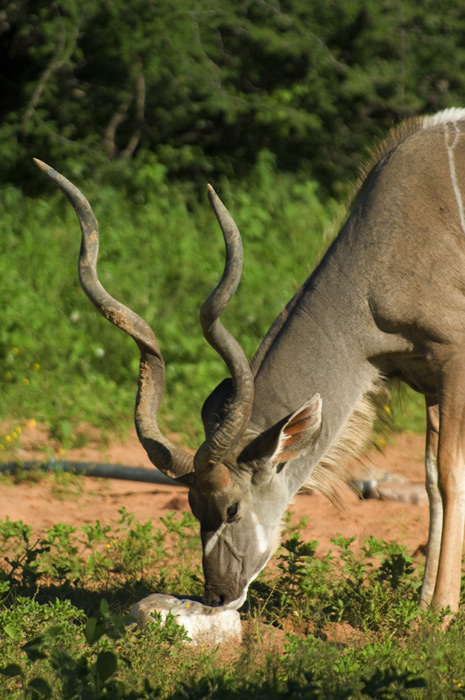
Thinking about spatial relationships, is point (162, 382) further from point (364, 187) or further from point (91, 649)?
point (364, 187)

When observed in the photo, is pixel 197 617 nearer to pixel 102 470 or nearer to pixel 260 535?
pixel 260 535

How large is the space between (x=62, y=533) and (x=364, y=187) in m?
2.24

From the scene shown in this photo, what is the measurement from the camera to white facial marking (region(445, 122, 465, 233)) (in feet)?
14.1

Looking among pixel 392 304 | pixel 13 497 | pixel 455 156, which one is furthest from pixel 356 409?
pixel 13 497

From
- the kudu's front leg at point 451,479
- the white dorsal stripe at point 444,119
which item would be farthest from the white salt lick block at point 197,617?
the white dorsal stripe at point 444,119

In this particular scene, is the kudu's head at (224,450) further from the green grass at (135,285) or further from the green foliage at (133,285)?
the green foliage at (133,285)

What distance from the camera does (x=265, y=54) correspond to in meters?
11.3

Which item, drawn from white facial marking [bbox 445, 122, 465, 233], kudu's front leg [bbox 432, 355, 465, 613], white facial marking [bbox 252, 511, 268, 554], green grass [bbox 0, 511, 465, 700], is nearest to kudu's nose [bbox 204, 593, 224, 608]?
green grass [bbox 0, 511, 465, 700]

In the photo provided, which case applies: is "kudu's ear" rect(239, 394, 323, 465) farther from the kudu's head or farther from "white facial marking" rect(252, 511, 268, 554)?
"white facial marking" rect(252, 511, 268, 554)

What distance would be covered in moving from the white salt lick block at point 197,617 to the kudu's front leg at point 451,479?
89 cm

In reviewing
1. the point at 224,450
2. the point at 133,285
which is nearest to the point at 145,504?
the point at 224,450

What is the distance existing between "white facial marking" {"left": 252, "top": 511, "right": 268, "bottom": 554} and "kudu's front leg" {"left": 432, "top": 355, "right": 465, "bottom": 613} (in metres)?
0.77

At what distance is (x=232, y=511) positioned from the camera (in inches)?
156

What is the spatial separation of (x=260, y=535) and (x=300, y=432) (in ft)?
1.57
